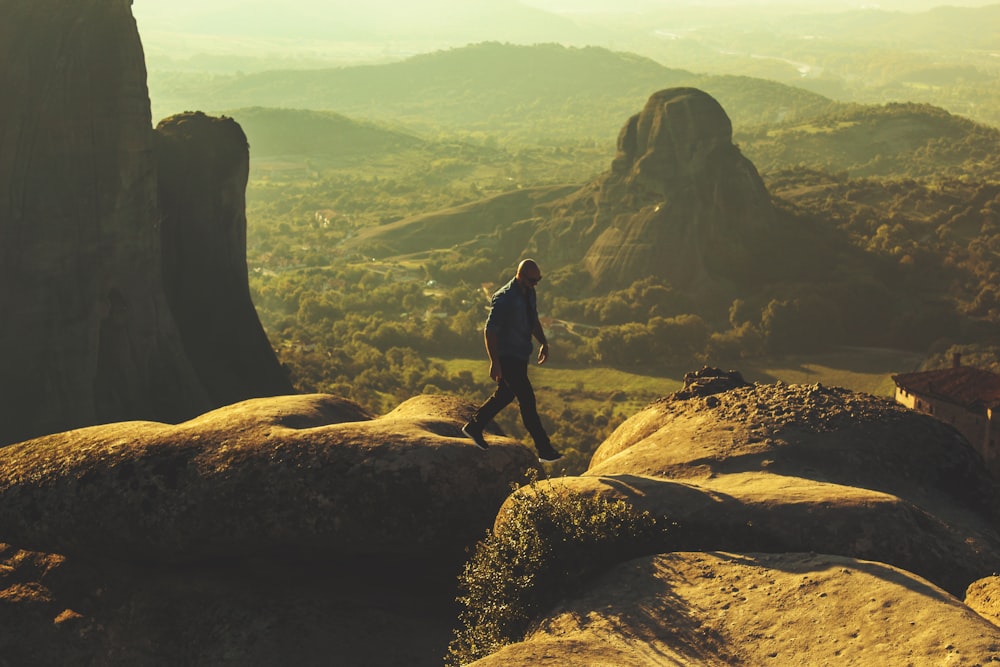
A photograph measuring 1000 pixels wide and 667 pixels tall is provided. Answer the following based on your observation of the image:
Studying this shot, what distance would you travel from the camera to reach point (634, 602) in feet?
38.6

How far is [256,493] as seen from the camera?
14344mm

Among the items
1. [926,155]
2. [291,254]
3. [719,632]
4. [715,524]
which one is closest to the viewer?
[719,632]

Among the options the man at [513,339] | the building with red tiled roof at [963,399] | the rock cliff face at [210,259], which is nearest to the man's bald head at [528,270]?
the man at [513,339]

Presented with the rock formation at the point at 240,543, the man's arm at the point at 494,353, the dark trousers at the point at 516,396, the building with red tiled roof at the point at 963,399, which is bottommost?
the building with red tiled roof at the point at 963,399

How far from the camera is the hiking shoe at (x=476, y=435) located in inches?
605

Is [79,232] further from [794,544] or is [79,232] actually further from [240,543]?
[794,544]

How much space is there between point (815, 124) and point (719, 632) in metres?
201

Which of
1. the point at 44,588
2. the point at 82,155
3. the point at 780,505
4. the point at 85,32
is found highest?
the point at 85,32

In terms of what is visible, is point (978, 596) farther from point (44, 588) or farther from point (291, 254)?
point (291, 254)

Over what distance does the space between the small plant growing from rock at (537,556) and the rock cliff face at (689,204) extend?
260 ft

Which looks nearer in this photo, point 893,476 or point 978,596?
point 978,596

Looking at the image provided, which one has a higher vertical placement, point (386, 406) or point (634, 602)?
point (634, 602)

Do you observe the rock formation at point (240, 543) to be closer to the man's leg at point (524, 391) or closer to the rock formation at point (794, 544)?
the man's leg at point (524, 391)

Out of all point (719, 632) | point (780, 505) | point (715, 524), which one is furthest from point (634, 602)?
point (780, 505)
